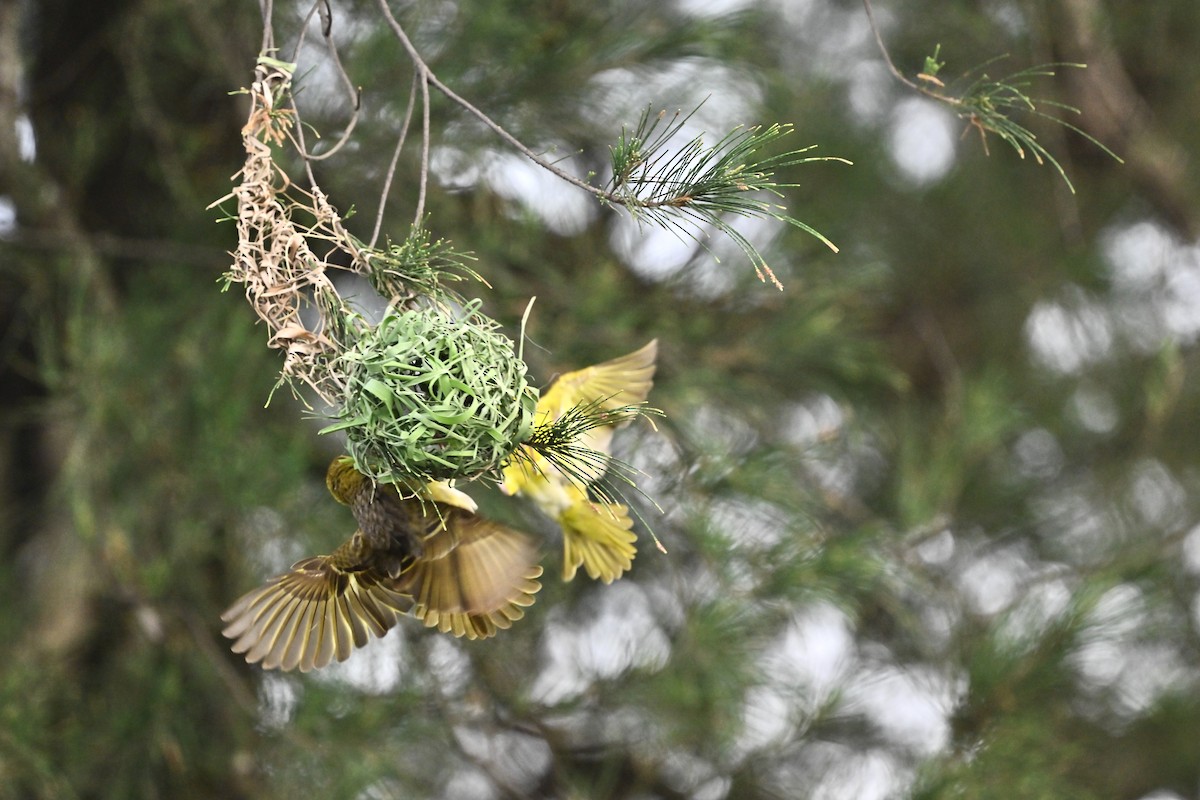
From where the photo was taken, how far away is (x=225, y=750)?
8.91 feet

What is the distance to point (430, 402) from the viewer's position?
1.15 meters

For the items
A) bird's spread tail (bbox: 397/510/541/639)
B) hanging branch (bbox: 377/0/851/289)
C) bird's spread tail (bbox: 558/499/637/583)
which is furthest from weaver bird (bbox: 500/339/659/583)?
hanging branch (bbox: 377/0/851/289)

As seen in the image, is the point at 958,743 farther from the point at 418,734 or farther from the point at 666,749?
the point at 418,734

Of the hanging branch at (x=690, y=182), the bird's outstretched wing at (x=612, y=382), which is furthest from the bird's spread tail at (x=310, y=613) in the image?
the hanging branch at (x=690, y=182)

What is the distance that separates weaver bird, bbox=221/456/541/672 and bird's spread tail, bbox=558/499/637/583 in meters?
0.15

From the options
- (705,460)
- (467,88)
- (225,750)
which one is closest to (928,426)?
(705,460)

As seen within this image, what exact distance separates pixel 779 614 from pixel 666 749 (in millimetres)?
445

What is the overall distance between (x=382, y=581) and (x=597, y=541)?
0.32 meters

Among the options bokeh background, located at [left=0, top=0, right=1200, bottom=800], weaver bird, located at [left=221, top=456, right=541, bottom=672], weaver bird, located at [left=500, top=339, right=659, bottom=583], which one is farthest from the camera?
bokeh background, located at [left=0, top=0, right=1200, bottom=800]

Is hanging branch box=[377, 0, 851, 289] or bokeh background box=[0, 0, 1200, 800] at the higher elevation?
hanging branch box=[377, 0, 851, 289]

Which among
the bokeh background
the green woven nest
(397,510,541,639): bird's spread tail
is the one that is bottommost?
the bokeh background

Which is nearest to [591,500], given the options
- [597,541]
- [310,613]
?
[597,541]

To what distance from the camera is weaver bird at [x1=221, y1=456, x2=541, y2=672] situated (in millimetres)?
1335

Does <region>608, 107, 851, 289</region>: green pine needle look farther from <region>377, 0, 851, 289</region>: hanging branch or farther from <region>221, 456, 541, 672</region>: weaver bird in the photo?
<region>221, 456, 541, 672</region>: weaver bird
